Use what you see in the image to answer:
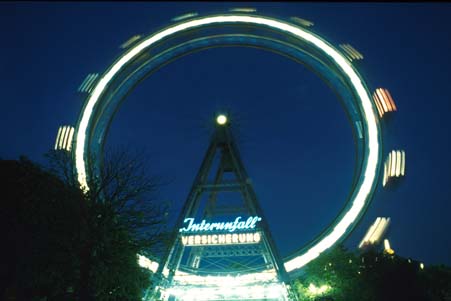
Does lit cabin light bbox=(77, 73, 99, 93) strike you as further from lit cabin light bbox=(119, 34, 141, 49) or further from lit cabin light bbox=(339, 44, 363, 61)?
lit cabin light bbox=(339, 44, 363, 61)

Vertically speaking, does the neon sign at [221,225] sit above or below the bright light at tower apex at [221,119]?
below

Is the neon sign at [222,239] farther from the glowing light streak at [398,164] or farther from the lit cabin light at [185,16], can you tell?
the lit cabin light at [185,16]

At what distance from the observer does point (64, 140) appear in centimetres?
2709

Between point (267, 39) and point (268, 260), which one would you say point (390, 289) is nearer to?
point (268, 260)

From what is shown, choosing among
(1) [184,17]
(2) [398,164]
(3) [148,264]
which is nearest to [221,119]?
(1) [184,17]

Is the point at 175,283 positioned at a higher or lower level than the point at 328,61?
lower

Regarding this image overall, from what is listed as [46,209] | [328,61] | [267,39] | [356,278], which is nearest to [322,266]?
[356,278]

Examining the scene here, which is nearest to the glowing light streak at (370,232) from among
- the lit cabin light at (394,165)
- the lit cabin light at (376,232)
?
the lit cabin light at (376,232)

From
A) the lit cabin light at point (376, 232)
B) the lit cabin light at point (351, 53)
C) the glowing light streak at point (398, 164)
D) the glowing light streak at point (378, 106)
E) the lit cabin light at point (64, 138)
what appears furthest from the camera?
the lit cabin light at point (351, 53)

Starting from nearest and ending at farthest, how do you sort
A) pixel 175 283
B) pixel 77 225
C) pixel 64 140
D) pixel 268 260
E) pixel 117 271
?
1. pixel 77 225
2. pixel 117 271
3. pixel 64 140
4. pixel 175 283
5. pixel 268 260

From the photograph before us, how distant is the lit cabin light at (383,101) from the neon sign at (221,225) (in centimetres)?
1127

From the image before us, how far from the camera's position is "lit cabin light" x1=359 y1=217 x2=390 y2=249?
25578 mm

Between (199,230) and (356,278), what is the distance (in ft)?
39.3

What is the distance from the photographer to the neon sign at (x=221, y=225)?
1181 inches
